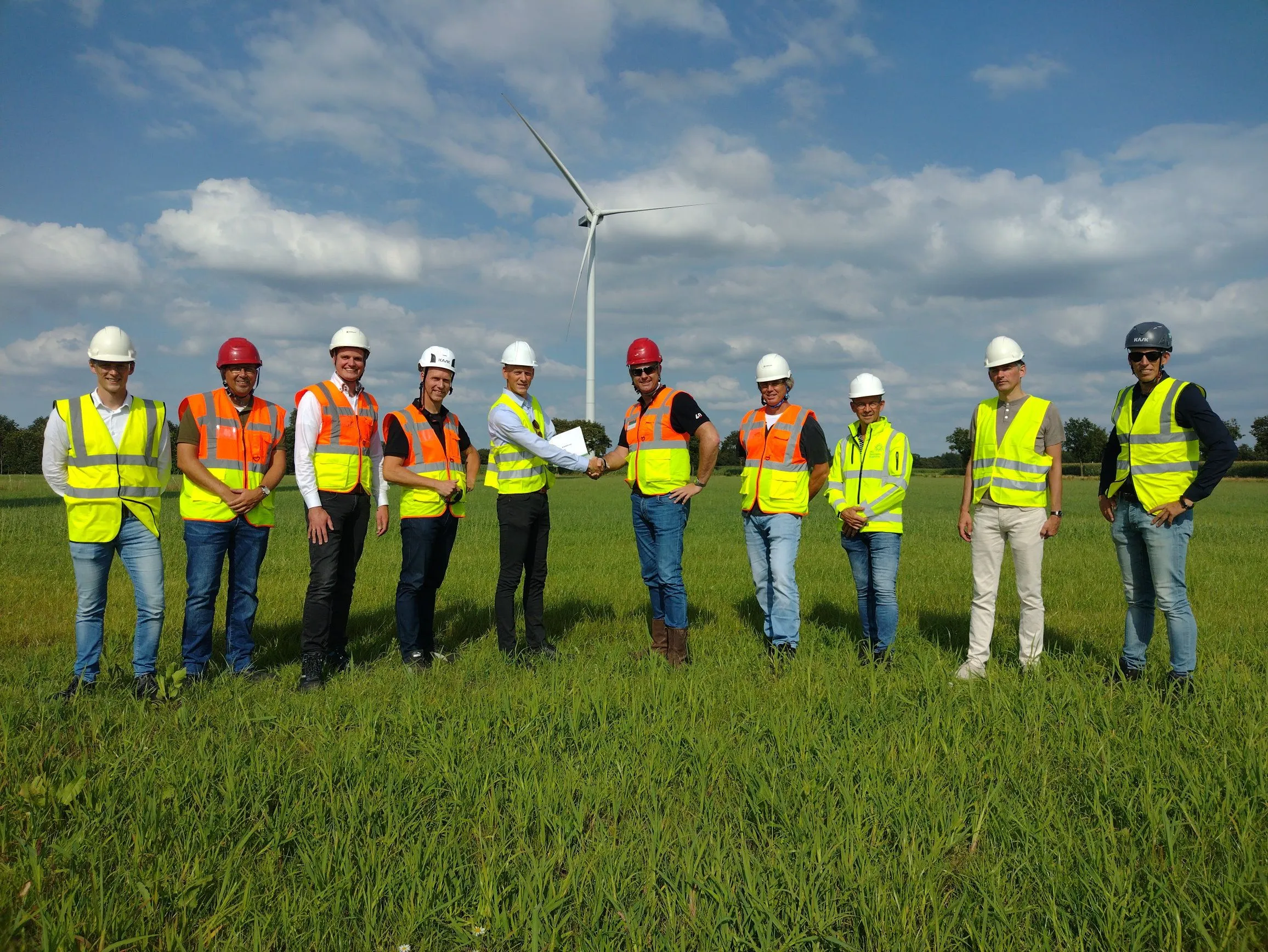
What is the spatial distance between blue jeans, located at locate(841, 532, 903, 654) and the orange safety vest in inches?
148

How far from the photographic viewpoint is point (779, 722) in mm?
4297

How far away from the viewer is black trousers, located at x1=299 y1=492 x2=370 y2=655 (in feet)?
17.9

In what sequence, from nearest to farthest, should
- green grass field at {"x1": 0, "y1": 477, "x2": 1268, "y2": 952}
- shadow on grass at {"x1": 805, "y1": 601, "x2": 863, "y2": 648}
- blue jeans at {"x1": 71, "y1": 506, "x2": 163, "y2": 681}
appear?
1. green grass field at {"x1": 0, "y1": 477, "x2": 1268, "y2": 952}
2. blue jeans at {"x1": 71, "y1": 506, "x2": 163, "y2": 681}
3. shadow on grass at {"x1": 805, "y1": 601, "x2": 863, "y2": 648}

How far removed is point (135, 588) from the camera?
16.6 ft

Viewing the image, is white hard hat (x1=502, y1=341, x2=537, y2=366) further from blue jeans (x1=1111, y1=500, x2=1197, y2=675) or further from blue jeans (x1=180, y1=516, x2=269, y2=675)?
blue jeans (x1=1111, y1=500, x2=1197, y2=675)

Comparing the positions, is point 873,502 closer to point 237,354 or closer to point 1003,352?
point 1003,352

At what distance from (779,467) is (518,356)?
225cm

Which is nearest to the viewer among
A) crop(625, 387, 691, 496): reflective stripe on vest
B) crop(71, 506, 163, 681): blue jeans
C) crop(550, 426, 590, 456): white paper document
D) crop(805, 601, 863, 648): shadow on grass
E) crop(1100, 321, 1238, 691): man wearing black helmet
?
crop(1100, 321, 1238, 691): man wearing black helmet

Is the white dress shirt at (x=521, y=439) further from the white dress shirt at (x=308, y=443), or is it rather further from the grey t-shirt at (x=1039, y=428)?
the grey t-shirt at (x=1039, y=428)

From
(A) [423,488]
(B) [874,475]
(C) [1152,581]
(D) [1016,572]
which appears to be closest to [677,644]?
(B) [874,475]

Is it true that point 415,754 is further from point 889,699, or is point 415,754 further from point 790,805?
point 889,699

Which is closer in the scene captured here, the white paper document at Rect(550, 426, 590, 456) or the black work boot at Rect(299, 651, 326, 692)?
the black work boot at Rect(299, 651, 326, 692)

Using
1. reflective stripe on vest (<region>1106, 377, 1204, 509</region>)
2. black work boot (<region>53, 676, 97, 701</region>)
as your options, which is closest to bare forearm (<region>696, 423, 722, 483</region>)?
reflective stripe on vest (<region>1106, 377, 1204, 509</region>)

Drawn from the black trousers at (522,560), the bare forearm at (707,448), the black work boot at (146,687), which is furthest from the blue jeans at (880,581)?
the black work boot at (146,687)
